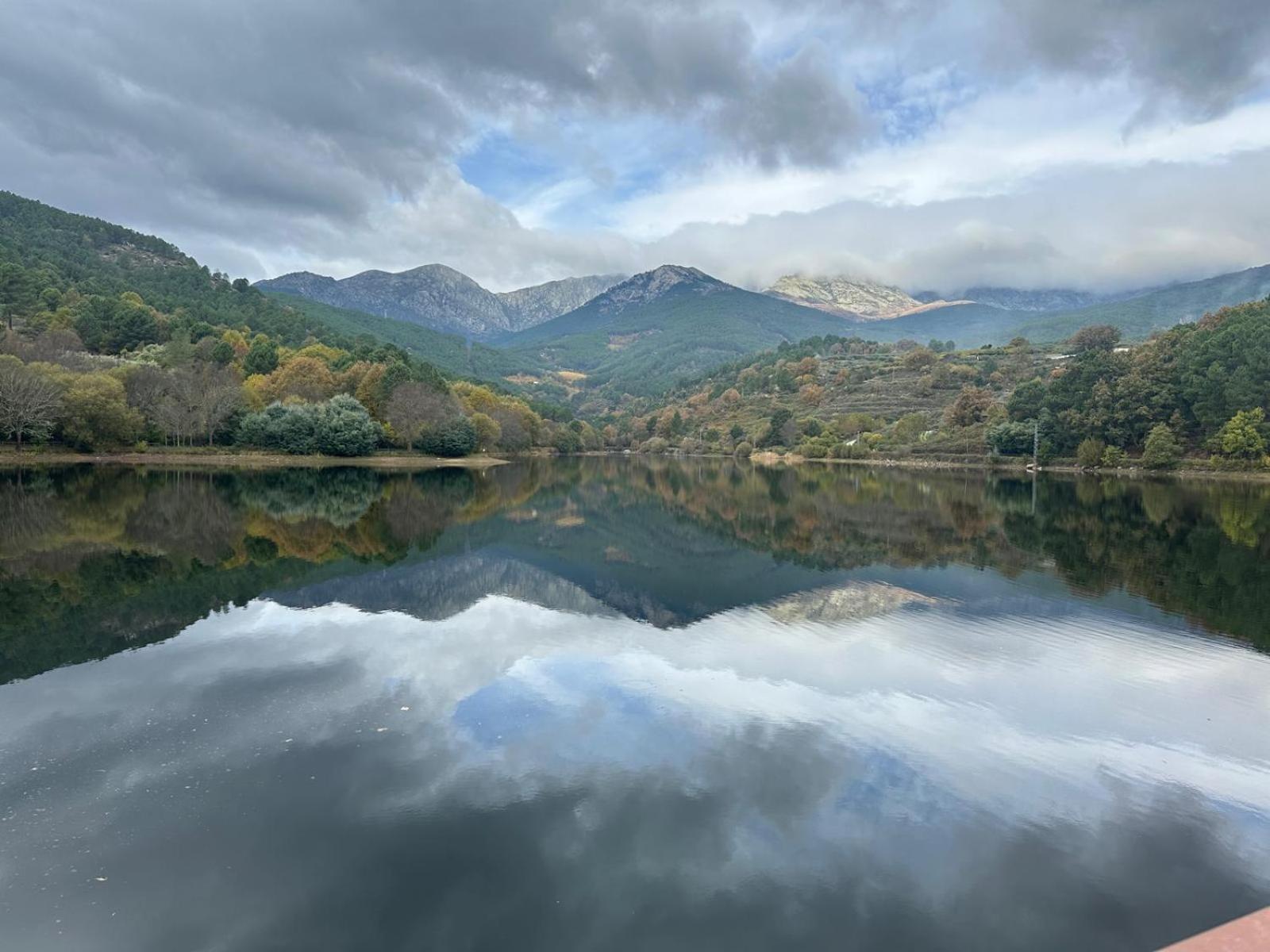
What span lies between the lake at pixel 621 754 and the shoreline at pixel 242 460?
2096 inches

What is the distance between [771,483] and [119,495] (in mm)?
52663

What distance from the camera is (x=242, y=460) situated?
7525cm

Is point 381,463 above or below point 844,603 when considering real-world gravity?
below

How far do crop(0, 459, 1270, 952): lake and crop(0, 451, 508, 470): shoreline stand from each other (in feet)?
175

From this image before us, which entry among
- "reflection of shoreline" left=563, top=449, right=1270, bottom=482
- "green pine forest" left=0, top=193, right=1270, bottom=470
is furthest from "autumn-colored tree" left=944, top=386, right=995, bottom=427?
"reflection of shoreline" left=563, top=449, right=1270, bottom=482

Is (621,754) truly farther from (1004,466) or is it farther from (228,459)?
(1004,466)

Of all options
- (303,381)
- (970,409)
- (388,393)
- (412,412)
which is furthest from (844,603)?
(970,409)

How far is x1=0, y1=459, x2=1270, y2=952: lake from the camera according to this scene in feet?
21.8

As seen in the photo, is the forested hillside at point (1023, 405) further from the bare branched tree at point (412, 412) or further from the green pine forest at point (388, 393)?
the bare branched tree at point (412, 412)

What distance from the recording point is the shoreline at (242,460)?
65062mm

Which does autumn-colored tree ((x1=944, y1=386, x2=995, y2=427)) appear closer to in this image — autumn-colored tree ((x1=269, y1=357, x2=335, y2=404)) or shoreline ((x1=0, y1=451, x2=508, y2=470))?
shoreline ((x1=0, y1=451, x2=508, y2=470))

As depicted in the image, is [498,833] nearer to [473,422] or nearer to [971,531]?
[971,531]

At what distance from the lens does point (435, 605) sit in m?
18.8

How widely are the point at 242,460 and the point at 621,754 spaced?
253 feet
